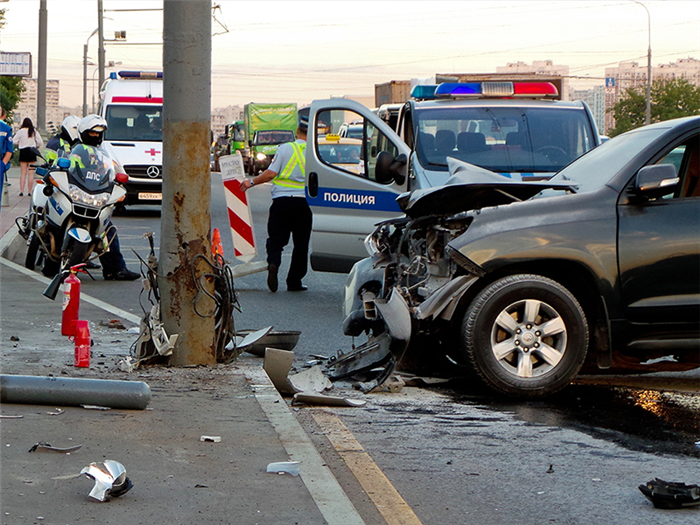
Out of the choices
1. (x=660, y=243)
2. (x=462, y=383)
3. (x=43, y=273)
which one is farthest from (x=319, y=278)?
(x=660, y=243)

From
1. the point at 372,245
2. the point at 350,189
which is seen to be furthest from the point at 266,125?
the point at 372,245

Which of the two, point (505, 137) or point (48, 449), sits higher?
point (505, 137)

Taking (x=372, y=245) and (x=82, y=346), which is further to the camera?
Result: (x=372, y=245)

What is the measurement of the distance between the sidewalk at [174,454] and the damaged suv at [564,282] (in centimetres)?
131

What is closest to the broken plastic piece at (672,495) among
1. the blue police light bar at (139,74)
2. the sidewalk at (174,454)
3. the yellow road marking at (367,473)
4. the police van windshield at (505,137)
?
the yellow road marking at (367,473)

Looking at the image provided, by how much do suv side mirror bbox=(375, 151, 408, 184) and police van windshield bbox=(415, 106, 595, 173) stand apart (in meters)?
0.27

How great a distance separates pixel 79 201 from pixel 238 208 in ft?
6.96

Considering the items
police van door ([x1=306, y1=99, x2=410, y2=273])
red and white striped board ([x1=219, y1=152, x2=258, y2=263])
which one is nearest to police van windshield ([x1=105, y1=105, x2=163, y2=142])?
red and white striped board ([x1=219, y1=152, x2=258, y2=263])

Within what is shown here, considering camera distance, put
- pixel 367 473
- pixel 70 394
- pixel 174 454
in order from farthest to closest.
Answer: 1. pixel 70 394
2. pixel 367 473
3. pixel 174 454

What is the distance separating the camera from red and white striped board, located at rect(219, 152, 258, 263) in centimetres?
1202

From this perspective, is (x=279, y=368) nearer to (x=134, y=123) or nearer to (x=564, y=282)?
(x=564, y=282)

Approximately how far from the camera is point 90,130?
11.3m

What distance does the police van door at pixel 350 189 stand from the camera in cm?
1012

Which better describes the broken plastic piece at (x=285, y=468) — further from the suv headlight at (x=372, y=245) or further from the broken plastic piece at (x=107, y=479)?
the suv headlight at (x=372, y=245)
